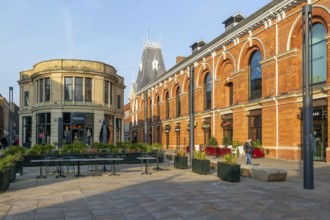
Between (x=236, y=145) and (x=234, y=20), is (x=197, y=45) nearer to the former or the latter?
(x=234, y=20)

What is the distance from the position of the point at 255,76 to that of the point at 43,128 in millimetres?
23430

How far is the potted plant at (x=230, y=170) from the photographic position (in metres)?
13.9

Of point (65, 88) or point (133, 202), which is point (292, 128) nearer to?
point (133, 202)

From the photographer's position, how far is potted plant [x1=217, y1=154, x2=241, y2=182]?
45.8 ft

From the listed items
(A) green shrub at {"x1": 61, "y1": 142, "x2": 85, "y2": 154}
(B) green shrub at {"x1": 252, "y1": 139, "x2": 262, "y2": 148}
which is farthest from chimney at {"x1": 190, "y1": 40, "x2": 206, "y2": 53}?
(A) green shrub at {"x1": 61, "y1": 142, "x2": 85, "y2": 154}

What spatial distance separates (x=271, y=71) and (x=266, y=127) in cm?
420

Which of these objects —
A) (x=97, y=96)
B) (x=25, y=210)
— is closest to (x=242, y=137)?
(x=97, y=96)

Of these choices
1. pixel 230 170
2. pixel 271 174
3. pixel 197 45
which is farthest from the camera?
pixel 197 45

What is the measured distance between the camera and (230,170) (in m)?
14.1

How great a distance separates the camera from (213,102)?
3791 cm

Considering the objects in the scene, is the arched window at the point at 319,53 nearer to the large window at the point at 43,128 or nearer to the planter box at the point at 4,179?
the planter box at the point at 4,179

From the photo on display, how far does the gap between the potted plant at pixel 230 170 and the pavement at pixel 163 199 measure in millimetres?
273

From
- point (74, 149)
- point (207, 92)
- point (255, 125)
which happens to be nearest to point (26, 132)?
point (207, 92)

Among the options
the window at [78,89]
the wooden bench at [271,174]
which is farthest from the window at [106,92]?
the wooden bench at [271,174]
